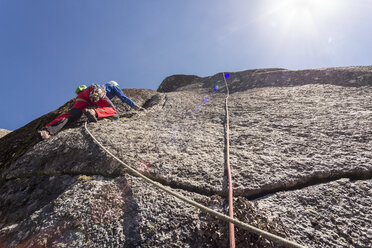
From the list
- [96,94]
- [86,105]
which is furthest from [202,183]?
[86,105]

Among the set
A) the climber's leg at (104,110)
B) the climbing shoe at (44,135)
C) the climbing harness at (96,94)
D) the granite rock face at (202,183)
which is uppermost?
the climbing harness at (96,94)

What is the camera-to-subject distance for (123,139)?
2.99m

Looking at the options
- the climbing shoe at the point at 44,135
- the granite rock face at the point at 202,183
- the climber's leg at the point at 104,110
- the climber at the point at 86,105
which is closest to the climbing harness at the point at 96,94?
the climber at the point at 86,105

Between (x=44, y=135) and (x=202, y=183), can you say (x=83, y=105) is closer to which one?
(x=44, y=135)

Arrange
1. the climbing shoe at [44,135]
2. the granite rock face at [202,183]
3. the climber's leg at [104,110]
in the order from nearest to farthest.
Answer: the granite rock face at [202,183], the climbing shoe at [44,135], the climber's leg at [104,110]

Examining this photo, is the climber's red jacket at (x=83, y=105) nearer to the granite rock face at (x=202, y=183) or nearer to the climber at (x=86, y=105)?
the climber at (x=86, y=105)

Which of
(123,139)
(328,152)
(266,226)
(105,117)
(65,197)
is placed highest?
(105,117)

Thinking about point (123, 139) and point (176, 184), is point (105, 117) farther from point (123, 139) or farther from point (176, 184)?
point (176, 184)

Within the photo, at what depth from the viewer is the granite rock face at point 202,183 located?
1.45m

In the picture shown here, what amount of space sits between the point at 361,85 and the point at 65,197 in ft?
20.8

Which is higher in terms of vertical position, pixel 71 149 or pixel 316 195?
pixel 71 149

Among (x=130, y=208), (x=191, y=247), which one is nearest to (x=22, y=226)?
(x=130, y=208)

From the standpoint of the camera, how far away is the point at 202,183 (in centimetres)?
198

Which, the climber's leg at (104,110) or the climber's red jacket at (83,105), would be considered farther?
the climber's red jacket at (83,105)
